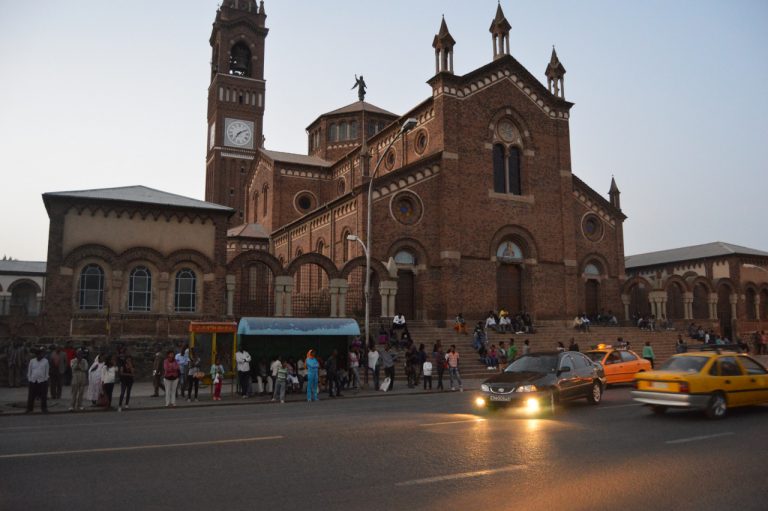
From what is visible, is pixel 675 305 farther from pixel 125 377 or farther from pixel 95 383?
pixel 95 383

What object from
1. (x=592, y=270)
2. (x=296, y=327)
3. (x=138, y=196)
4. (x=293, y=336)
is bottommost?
(x=293, y=336)

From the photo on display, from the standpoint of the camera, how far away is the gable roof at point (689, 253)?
43.1 meters

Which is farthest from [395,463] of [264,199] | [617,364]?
[264,199]

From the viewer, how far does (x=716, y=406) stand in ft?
38.9

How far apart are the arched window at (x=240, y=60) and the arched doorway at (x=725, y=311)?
47666 mm

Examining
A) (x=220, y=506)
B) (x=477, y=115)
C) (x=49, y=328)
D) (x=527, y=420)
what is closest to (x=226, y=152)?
(x=477, y=115)

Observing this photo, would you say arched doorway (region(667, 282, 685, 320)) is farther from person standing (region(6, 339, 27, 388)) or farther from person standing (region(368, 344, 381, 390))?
person standing (region(6, 339, 27, 388))

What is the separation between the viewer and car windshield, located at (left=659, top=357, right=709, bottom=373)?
12.2 metres

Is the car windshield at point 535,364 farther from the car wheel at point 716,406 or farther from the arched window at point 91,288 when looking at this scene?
the arched window at point 91,288

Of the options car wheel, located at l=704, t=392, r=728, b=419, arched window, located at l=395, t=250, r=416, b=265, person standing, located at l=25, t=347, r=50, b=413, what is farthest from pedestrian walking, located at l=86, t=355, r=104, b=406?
arched window, located at l=395, t=250, r=416, b=265

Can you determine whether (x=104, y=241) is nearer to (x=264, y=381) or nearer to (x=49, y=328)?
(x=49, y=328)

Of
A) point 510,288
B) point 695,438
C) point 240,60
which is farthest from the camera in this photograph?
point 240,60

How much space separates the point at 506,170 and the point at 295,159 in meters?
19.8

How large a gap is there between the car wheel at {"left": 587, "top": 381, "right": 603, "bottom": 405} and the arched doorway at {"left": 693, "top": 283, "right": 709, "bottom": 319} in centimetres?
3213
